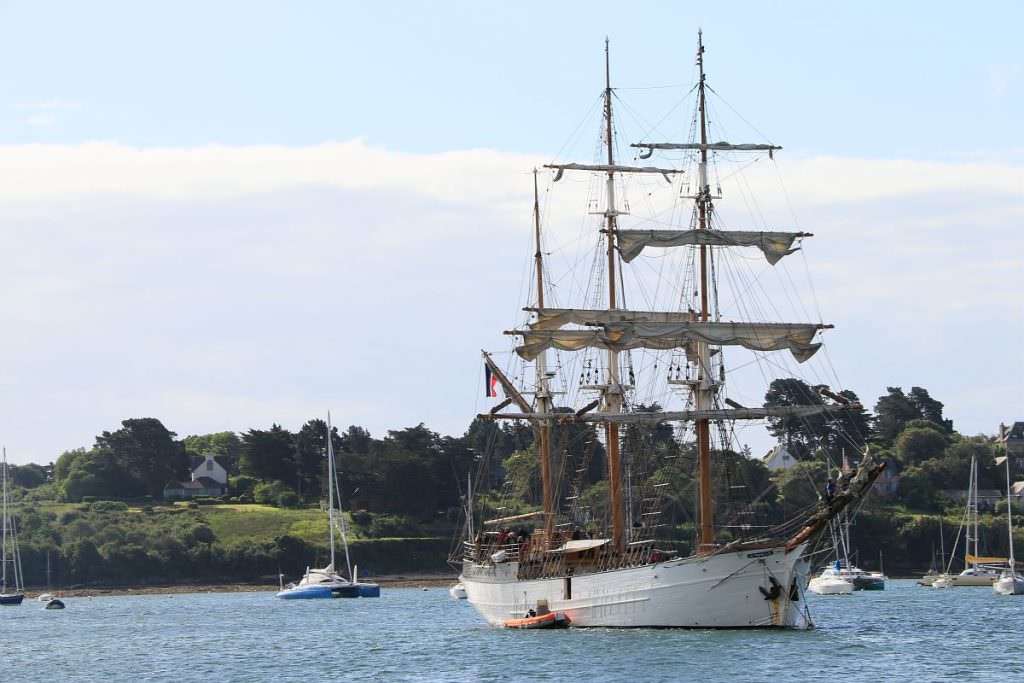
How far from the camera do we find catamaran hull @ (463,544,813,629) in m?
85.1

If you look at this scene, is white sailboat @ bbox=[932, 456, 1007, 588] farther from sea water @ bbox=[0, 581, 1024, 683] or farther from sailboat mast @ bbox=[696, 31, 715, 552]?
sailboat mast @ bbox=[696, 31, 715, 552]

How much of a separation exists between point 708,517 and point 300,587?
298 feet

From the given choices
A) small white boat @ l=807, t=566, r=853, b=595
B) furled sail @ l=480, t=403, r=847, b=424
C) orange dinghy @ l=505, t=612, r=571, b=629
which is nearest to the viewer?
furled sail @ l=480, t=403, r=847, b=424

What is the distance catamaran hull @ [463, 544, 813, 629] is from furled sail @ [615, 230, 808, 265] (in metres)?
18.5

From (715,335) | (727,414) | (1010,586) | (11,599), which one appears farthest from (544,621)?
(11,599)

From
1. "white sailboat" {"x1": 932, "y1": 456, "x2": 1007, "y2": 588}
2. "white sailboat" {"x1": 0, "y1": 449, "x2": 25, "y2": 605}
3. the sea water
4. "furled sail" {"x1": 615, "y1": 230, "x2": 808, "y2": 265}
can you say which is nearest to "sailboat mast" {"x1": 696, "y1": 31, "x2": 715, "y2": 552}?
"furled sail" {"x1": 615, "y1": 230, "x2": 808, "y2": 265}

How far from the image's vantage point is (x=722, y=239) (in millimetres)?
95250

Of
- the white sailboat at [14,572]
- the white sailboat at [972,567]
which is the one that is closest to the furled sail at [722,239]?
the white sailboat at [972,567]

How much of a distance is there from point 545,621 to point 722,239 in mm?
23267

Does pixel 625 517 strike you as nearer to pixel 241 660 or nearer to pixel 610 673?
pixel 241 660

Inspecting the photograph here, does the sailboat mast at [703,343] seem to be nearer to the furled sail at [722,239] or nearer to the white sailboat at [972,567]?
the furled sail at [722,239]

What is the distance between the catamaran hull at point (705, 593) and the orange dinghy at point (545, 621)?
2.22m

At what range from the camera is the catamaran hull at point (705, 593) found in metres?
85.1

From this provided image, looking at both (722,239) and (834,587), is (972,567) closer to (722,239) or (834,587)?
(834,587)
